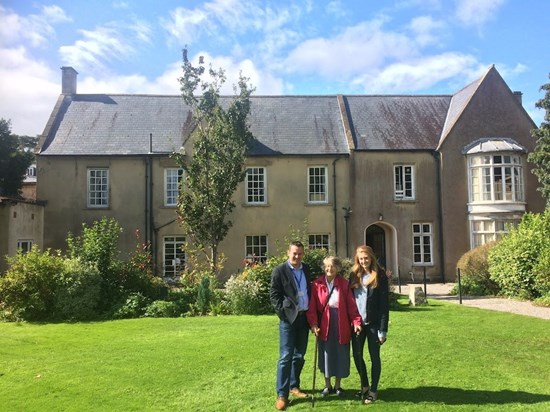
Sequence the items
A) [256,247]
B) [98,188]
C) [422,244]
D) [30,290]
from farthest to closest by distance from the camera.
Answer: [422,244] → [256,247] → [98,188] → [30,290]

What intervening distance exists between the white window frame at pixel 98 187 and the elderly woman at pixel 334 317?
1906cm

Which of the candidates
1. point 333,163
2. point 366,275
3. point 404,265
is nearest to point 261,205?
point 333,163

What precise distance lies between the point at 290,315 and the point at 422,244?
19.1m

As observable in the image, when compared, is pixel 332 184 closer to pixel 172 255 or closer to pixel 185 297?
pixel 172 255

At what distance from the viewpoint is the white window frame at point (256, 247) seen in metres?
23.2

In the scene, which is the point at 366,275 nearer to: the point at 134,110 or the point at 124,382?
the point at 124,382

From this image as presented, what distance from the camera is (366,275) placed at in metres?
6.19

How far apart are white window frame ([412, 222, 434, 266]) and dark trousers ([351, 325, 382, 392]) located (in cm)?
1827

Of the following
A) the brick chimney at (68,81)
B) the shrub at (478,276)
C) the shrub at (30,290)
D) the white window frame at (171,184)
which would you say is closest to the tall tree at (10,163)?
the brick chimney at (68,81)

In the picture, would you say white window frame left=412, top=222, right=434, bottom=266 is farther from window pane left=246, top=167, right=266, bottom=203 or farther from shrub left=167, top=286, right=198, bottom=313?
shrub left=167, top=286, right=198, bottom=313

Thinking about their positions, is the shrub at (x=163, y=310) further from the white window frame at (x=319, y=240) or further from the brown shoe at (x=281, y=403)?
the white window frame at (x=319, y=240)

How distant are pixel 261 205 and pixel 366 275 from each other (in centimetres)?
1720

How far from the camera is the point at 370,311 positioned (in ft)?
19.7

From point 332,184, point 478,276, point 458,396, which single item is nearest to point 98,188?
point 332,184
